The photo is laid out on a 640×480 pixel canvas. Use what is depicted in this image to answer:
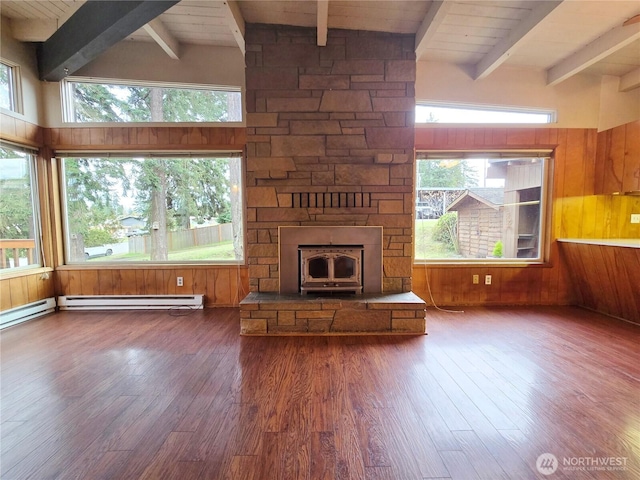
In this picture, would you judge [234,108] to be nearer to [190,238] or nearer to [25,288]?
[190,238]

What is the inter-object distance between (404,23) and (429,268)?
2687mm

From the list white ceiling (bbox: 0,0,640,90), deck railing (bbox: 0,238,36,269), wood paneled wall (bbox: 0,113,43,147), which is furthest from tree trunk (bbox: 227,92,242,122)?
deck railing (bbox: 0,238,36,269)

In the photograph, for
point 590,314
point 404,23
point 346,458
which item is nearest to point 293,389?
point 346,458

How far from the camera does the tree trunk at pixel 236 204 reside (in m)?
3.66

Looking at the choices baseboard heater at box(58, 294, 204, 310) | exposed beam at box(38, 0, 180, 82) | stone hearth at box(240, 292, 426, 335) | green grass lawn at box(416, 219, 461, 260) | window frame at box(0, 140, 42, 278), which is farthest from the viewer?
green grass lawn at box(416, 219, 461, 260)

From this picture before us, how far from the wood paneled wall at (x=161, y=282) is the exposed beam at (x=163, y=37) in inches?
99.7

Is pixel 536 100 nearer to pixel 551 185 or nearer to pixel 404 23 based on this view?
pixel 551 185

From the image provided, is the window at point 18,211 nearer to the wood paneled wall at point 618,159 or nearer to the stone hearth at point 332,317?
the stone hearth at point 332,317

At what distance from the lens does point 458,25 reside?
2.77m

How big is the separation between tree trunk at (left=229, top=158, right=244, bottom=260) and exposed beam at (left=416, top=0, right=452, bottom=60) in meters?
2.37

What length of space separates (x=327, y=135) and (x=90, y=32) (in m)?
2.42

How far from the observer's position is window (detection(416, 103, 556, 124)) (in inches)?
140

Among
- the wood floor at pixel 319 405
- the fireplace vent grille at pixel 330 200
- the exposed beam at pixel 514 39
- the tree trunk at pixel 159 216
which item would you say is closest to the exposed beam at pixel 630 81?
the exposed beam at pixel 514 39

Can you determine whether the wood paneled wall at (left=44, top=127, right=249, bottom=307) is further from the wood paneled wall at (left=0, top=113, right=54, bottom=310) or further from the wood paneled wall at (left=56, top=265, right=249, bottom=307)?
the wood paneled wall at (left=0, top=113, right=54, bottom=310)
